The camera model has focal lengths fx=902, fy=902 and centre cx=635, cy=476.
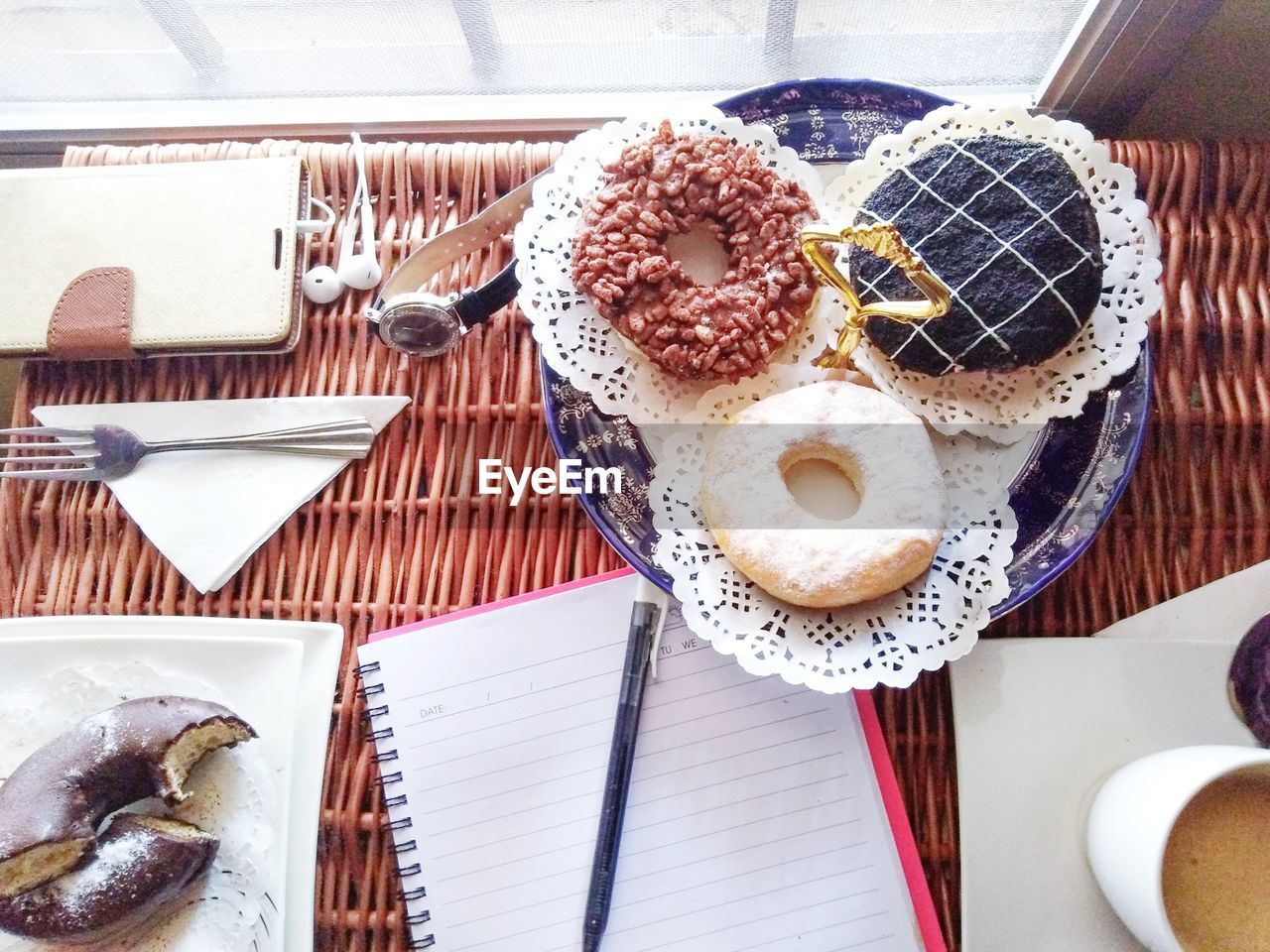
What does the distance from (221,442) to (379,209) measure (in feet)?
0.92

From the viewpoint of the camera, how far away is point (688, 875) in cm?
78

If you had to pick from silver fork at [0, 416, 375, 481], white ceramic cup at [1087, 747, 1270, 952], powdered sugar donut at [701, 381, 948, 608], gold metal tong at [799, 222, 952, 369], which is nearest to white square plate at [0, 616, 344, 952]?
silver fork at [0, 416, 375, 481]

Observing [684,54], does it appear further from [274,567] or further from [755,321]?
[274,567]

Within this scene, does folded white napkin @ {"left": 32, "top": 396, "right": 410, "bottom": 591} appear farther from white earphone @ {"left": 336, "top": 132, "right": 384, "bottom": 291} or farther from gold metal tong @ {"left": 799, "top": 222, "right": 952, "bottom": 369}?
gold metal tong @ {"left": 799, "top": 222, "right": 952, "bottom": 369}

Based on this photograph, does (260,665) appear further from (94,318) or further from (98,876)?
(94,318)

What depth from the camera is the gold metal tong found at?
0.69 metres

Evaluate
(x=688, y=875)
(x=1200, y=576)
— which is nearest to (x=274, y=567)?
(x=688, y=875)

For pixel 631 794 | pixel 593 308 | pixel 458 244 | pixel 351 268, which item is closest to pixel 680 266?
pixel 593 308

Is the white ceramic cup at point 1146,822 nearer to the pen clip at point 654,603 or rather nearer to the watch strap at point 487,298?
the pen clip at point 654,603

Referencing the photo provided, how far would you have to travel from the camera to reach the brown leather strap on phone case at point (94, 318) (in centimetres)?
85

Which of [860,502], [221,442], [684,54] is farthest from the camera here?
[684,54]

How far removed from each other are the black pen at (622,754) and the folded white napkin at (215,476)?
308mm

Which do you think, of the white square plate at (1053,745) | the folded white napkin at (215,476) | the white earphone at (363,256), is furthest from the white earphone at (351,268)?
the white square plate at (1053,745)

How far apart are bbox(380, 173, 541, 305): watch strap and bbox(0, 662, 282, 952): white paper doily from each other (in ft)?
1.33
